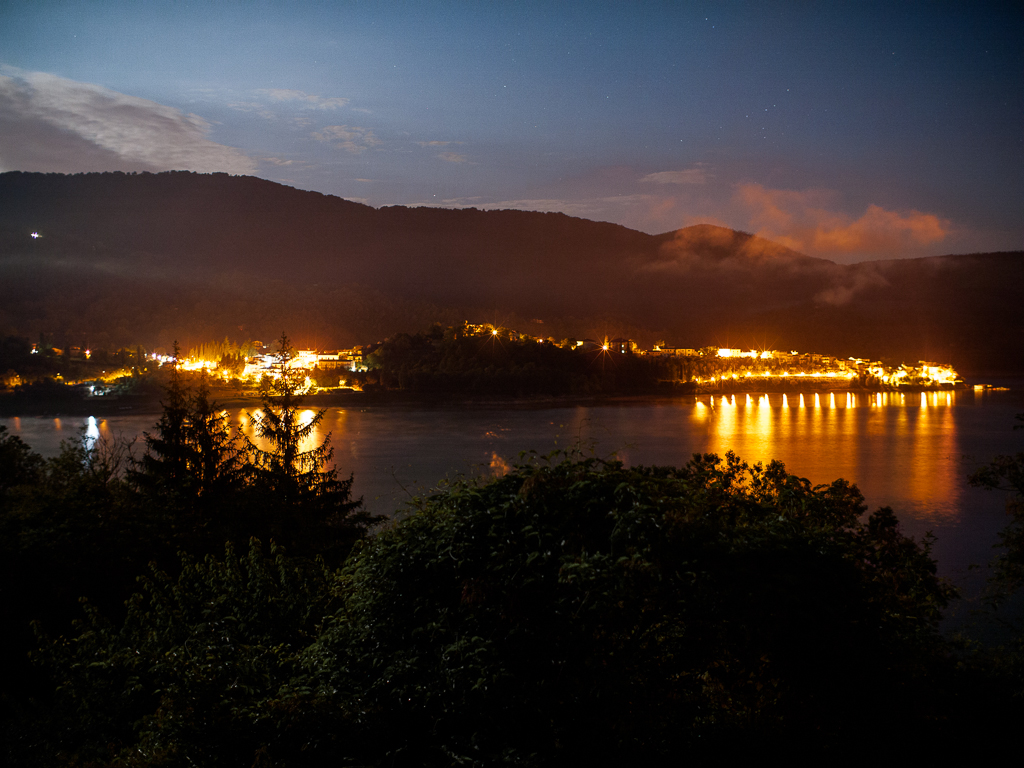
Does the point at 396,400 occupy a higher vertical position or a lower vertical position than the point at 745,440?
higher

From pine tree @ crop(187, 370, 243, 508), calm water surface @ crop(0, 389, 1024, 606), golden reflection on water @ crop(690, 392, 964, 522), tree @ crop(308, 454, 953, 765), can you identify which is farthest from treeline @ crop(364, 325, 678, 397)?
tree @ crop(308, 454, 953, 765)

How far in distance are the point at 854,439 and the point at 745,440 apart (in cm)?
553

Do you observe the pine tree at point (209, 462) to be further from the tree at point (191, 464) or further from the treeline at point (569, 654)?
the treeline at point (569, 654)

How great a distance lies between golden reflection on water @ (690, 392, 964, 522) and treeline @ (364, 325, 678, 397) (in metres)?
→ 8.51

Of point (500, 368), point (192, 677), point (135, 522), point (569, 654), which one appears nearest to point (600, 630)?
point (569, 654)

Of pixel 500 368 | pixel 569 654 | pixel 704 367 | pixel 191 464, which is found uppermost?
pixel 500 368

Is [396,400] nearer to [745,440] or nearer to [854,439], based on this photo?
[745,440]

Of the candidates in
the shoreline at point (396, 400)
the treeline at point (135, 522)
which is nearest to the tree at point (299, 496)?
the treeline at point (135, 522)

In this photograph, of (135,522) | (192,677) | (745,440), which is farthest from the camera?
(745,440)

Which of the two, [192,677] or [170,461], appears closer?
[192,677]

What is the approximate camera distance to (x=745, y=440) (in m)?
31.5

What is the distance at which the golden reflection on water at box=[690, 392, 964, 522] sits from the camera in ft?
77.6

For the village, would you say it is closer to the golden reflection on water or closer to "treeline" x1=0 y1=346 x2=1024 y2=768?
the golden reflection on water

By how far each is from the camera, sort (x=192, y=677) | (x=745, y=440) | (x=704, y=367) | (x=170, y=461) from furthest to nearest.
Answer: (x=704, y=367) → (x=745, y=440) → (x=170, y=461) → (x=192, y=677)
